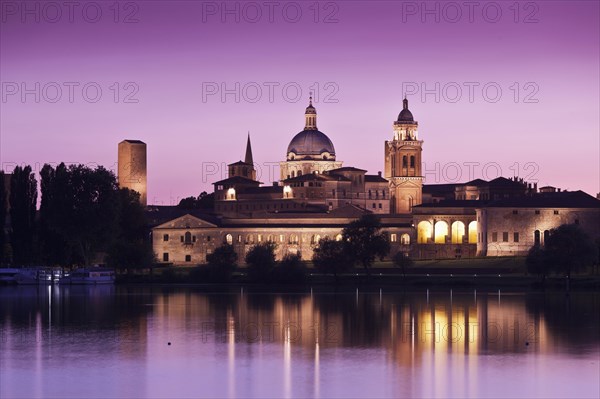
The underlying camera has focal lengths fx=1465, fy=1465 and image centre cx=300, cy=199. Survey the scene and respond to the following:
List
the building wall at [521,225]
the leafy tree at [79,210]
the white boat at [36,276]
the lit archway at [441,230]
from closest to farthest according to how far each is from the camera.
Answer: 1. the white boat at [36,276]
2. the leafy tree at [79,210]
3. the building wall at [521,225]
4. the lit archway at [441,230]

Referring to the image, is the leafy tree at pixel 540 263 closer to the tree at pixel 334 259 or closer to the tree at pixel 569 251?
the tree at pixel 569 251

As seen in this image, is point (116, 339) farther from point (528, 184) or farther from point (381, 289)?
point (528, 184)

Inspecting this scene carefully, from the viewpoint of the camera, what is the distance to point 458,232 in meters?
100

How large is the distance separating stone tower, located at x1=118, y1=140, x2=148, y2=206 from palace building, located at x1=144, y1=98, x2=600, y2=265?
2747 mm

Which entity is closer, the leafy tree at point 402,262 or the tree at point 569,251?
the tree at point 569,251

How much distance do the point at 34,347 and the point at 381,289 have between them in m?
33.2

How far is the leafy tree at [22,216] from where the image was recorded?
7512 centimetres

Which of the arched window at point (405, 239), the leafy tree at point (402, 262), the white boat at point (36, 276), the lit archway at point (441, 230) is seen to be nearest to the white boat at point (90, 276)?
the white boat at point (36, 276)

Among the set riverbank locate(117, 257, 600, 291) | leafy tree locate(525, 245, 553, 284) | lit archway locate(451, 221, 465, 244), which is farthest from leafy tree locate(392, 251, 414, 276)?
lit archway locate(451, 221, 465, 244)

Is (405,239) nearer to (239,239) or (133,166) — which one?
(239,239)

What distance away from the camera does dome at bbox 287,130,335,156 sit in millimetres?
131500

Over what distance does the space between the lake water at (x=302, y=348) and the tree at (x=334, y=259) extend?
14657 millimetres

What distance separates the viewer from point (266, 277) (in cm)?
7144

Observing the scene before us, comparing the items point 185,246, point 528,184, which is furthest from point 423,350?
point 528,184
